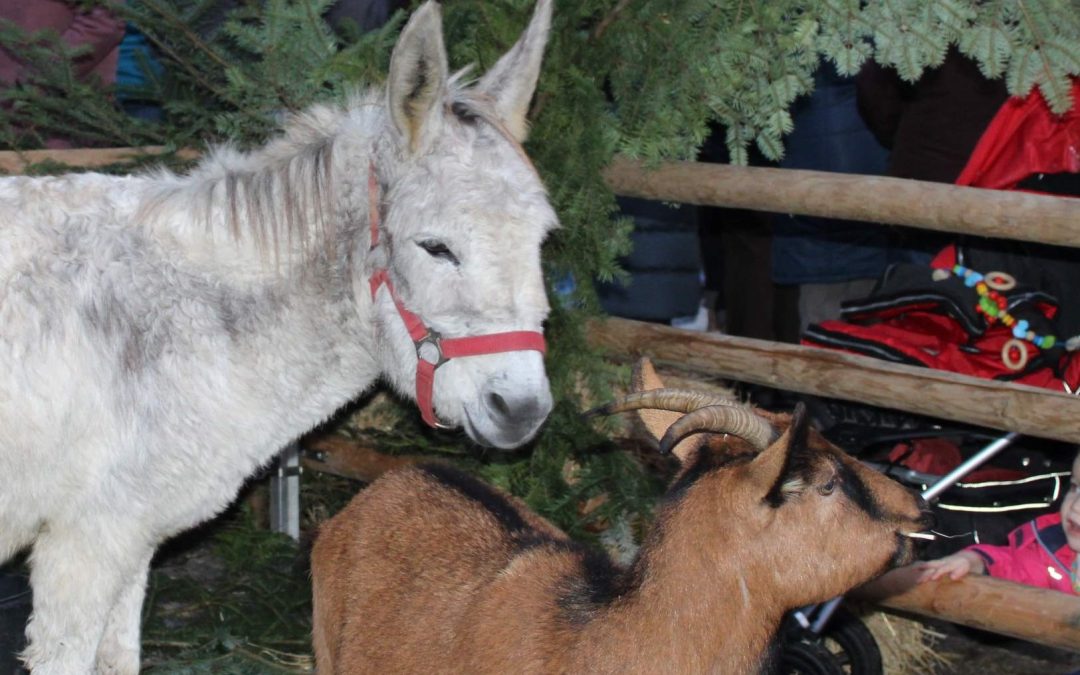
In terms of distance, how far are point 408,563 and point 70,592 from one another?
94 cm

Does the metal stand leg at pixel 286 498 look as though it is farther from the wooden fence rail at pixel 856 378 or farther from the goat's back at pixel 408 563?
the goat's back at pixel 408 563

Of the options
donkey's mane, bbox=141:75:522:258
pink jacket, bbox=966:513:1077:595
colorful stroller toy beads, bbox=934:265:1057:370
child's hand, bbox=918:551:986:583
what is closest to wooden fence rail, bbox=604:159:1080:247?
colorful stroller toy beads, bbox=934:265:1057:370

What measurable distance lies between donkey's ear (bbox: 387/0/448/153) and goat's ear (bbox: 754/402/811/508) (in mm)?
1340

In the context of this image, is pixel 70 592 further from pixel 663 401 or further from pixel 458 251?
→ pixel 663 401

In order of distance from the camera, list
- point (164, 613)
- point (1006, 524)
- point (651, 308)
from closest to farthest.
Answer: point (1006, 524) → point (164, 613) → point (651, 308)

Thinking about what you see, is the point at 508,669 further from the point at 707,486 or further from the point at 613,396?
the point at 613,396

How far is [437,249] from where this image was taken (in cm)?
359

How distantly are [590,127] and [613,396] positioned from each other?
1032mm

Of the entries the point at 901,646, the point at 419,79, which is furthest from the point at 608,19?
the point at 901,646

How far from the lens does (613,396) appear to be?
16.1ft

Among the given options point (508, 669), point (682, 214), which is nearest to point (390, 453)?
point (682, 214)

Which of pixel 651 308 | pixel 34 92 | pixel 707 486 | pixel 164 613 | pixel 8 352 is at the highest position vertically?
pixel 34 92

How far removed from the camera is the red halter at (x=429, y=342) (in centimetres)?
351

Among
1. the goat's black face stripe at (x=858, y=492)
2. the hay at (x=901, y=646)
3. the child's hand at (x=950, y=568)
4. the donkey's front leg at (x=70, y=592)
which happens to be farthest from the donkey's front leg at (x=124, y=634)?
the hay at (x=901, y=646)
